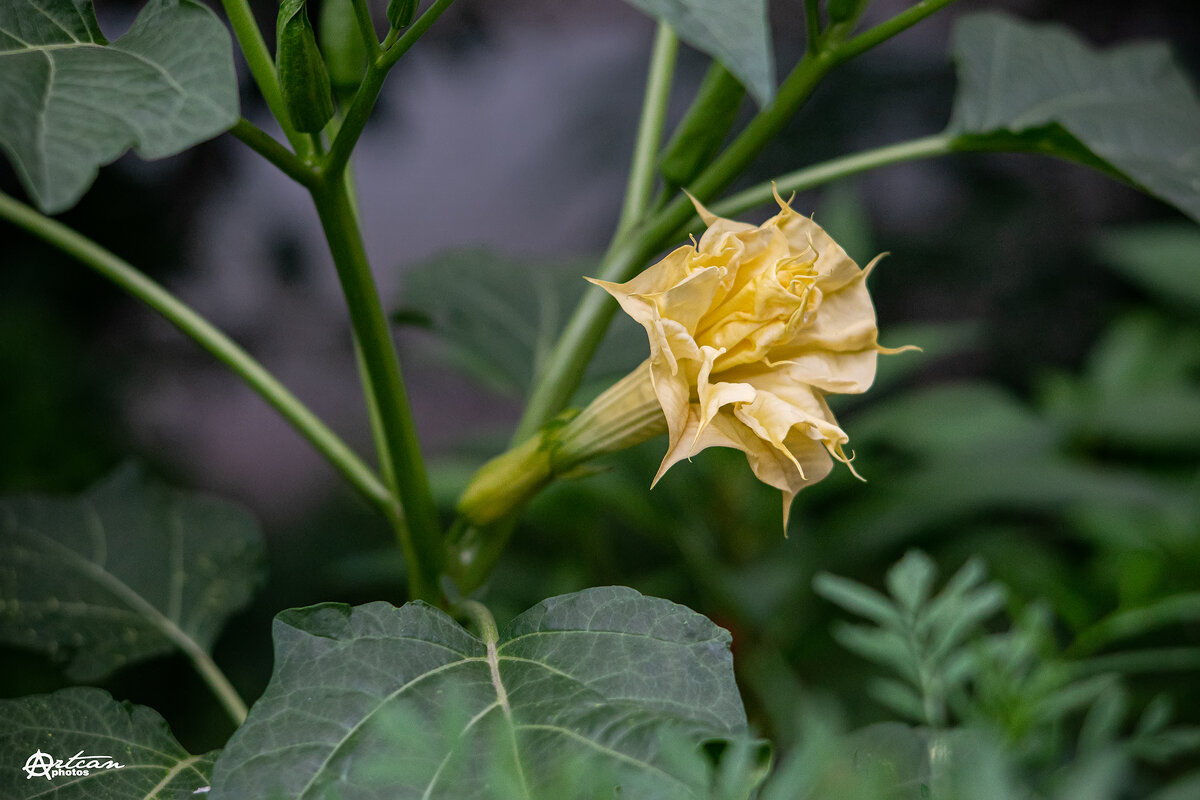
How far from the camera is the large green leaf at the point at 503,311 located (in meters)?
0.58

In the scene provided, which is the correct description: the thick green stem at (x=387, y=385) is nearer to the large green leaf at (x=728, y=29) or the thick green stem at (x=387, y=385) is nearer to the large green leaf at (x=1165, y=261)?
the large green leaf at (x=728, y=29)

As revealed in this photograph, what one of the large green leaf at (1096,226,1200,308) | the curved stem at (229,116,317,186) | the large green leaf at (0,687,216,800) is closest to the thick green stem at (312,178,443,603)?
the curved stem at (229,116,317,186)

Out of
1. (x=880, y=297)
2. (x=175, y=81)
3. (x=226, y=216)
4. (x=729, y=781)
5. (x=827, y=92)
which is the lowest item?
(x=880, y=297)

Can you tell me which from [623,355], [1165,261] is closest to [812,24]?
[623,355]

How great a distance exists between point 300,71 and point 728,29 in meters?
0.15

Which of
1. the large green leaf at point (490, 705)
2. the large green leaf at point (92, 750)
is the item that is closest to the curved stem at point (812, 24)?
the large green leaf at point (490, 705)

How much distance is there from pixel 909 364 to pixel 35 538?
0.83m

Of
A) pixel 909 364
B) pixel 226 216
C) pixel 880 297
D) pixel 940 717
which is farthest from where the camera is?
pixel 880 297

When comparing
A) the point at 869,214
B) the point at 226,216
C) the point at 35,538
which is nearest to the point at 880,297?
the point at 869,214

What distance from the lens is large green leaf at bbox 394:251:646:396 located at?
0.58 m

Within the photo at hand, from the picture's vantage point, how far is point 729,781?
0.20 m

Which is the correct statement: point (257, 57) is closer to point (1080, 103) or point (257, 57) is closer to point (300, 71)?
point (300, 71)

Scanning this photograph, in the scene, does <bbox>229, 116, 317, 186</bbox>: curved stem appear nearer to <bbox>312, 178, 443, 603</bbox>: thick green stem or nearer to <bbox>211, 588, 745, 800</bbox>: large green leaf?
<bbox>312, 178, 443, 603</bbox>: thick green stem

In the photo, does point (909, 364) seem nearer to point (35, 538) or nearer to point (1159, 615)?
point (1159, 615)
